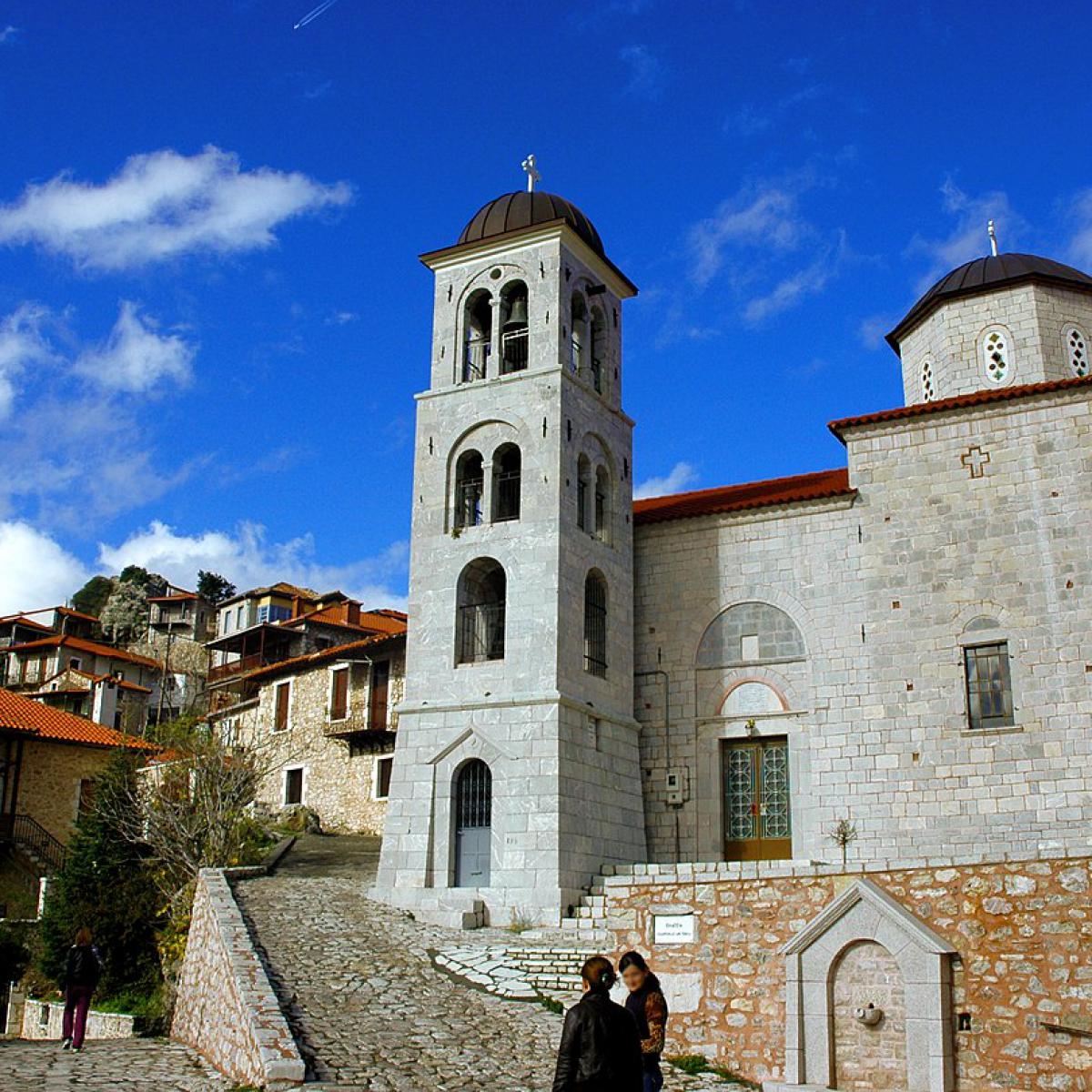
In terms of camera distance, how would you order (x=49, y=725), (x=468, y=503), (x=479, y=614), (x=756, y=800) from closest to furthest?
(x=756, y=800), (x=479, y=614), (x=468, y=503), (x=49, y=725)

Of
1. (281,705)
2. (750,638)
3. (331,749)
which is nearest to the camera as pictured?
(750,638)

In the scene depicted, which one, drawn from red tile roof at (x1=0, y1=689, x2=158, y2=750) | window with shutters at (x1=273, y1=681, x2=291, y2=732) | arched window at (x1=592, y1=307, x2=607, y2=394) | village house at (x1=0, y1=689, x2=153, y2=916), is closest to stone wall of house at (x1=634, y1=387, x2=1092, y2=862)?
arched window at (x1=592, y1=307, x2=607, y2=394)

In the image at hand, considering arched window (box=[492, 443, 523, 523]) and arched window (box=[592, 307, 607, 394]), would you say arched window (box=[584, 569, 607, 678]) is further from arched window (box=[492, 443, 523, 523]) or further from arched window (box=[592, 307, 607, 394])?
arched window (box=[592, 307, 607, 394])

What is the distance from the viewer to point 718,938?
41.1ft

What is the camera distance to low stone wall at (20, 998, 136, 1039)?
17875 millimetres

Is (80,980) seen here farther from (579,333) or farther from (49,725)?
(49,725)

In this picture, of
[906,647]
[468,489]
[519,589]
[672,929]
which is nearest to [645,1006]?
[672,929]

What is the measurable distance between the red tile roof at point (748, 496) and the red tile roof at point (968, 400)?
109 cm

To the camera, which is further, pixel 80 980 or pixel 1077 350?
pixel 1077 350

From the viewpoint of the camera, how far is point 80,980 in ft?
47.7

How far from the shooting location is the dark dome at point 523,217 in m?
23.2

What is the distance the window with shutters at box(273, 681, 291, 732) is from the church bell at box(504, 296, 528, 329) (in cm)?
1515

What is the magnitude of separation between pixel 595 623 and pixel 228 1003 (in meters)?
10.2

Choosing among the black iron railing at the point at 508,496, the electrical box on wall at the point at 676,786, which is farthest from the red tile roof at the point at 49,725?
the electrical box on wall at the point at 676,786
